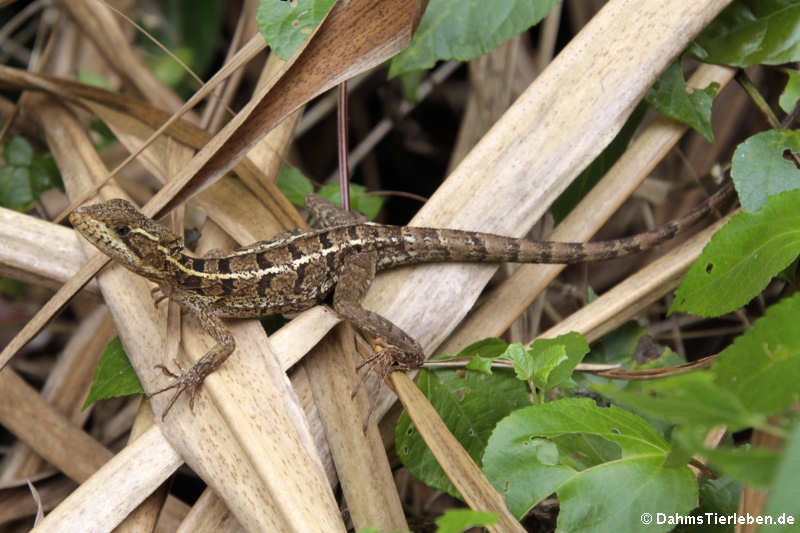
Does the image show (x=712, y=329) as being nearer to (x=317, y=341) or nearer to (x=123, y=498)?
(x=317, y=341)

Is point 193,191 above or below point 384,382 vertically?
above

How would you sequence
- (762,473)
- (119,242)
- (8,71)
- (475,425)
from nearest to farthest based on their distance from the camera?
1. (762,473)
2. (475,425)
3. (119,242)
4. (8,71)

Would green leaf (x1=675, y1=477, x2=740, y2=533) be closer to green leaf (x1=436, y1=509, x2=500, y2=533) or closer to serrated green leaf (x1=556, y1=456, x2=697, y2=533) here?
serrated green leaf (x1=556, y1=456, x2=697, y2=533)

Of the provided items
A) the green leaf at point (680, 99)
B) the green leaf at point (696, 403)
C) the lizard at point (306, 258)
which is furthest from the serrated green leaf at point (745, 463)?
the green leaf at point (680, 99)

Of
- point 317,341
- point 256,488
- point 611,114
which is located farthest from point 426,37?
point 256,488

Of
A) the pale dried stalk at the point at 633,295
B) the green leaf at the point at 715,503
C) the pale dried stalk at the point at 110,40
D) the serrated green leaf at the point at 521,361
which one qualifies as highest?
the pale dried stalk at the point at 110,40

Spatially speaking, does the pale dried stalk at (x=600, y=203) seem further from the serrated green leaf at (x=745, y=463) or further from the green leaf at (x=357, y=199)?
the serrated green leaf at (x=745, y=463)

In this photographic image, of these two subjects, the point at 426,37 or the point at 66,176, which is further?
the point at 66,176
